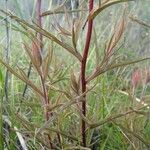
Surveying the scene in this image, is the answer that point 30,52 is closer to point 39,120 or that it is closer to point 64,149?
point 64,149

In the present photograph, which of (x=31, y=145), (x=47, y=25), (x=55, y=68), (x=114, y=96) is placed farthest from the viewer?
(x=47, y=25)

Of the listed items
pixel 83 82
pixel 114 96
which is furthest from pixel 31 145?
pixel 114 96

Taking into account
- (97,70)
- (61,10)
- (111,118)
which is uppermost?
(61,10)

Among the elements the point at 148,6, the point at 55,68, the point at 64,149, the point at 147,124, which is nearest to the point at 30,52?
the point at 55,68

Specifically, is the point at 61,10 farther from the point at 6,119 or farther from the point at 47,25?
the point at 47,25

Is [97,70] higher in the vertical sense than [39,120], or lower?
higher

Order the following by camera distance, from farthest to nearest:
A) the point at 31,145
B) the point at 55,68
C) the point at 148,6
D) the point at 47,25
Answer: the point at 148,6, the point at 47,25, the point at 31,145, the point at 55,68

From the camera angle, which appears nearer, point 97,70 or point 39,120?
point 97,70

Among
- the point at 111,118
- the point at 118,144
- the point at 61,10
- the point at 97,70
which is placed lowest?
the point at 118,144

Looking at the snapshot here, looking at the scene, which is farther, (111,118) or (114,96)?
(114,96)
